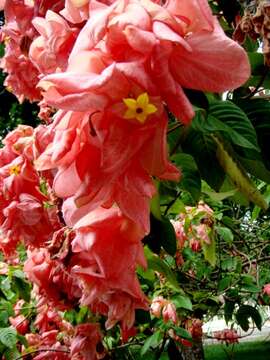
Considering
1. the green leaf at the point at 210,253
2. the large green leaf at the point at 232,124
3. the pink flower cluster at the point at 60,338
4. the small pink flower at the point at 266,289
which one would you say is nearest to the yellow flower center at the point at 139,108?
the large green leaf at the point at 232,124

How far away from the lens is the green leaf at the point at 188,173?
85cm

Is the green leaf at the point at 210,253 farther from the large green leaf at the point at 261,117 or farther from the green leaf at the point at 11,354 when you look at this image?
the large green leaf at the point at 261,117

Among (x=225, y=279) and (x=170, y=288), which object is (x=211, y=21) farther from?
(x=225, y=279)

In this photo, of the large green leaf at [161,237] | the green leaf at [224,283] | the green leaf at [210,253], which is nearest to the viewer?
the large green leaf at [161,237]

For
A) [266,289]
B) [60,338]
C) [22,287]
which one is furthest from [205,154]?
[266,289]

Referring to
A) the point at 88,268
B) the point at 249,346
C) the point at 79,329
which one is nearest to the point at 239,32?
the point at 88,268

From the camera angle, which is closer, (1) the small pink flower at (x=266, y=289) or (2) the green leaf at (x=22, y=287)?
(2) the green leaf at (x=22, y=287)

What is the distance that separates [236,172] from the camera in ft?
2.34

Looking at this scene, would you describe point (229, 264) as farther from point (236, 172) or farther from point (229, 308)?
point (236, 172)

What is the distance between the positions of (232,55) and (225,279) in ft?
7.63

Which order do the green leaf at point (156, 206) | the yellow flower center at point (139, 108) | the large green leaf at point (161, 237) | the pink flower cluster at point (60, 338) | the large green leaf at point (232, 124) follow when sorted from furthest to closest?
1. the pink flower cluster at point (60, 338)
2. the large green leaf at point (161, 237)
3. the green leaf at point (156, 206)
4. the large green leaf at point (232, 124)
5. the yellow flower center at point (139, 108)

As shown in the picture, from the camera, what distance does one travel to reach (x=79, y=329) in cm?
141

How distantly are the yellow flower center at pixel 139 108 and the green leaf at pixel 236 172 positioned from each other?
0.29 meters

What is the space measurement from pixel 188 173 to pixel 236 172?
19cm
